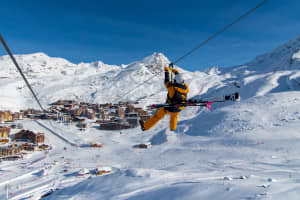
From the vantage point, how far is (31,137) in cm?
3622

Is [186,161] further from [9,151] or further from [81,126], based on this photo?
[81,126]

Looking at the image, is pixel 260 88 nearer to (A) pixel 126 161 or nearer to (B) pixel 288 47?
(A) pixel 126 161

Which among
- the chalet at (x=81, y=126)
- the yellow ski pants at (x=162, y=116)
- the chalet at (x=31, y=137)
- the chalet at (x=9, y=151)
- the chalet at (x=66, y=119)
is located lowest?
the chalet at (x=9, y=151)

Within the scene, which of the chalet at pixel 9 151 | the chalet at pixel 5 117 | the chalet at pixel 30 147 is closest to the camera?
the chalet at pixel 9 151

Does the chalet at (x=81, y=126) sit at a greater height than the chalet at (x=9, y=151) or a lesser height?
greater

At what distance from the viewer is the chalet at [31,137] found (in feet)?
116

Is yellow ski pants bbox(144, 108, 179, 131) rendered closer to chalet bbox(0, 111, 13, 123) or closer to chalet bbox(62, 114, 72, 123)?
chalet bbox(62, 114, 72, 123)

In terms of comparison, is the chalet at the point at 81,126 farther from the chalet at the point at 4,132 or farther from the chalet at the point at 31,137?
the chalet at the point at 4,132

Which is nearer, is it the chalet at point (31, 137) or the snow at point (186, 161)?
the snow at point (186, 161)

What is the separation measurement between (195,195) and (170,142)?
74.0 feet

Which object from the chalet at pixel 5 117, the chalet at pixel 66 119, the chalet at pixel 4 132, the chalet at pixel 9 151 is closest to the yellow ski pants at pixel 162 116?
the chalet at pixel 9 151

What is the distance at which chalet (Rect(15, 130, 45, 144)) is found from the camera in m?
35.4

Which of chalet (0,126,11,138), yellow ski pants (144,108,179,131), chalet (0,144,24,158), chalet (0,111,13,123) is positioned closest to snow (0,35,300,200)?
yellow ski pants (144,108,179,131)

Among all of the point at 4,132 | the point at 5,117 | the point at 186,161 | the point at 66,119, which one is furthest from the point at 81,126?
the point at 186,161
